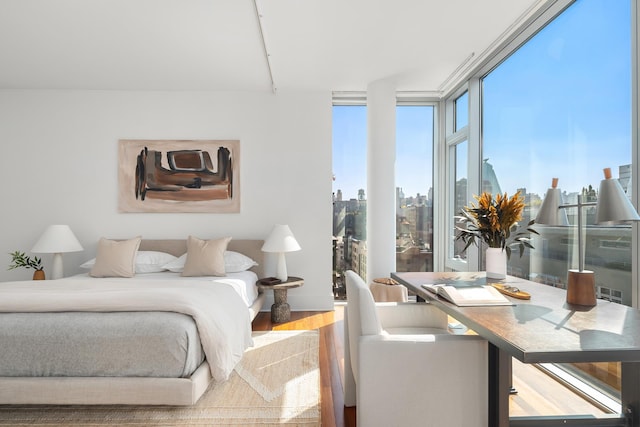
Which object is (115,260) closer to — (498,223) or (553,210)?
(498,223)

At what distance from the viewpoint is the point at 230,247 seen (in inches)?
166

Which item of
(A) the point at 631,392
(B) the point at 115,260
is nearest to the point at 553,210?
(A) the point at 631,392

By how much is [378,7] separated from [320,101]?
71.7 inches

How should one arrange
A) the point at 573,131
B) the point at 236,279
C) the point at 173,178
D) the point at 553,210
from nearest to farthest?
the point at 553,210 < the point at 573,131 < the point at 236,279 < the point at 173,178

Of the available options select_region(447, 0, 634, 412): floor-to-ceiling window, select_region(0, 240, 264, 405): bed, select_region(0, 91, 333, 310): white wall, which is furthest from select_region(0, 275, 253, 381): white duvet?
select_region(447, 0, 634, 412): floor-to-ceiling window

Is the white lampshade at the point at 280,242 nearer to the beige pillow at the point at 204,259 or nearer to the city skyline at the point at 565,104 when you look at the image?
the beige pillow at the point at 204,259

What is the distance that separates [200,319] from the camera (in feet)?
7.11

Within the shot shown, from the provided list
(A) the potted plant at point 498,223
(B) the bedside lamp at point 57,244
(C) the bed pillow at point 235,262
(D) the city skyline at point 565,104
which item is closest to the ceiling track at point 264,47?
(C) the bed pillow at point 235,262

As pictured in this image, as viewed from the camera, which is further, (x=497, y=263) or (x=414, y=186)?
(x=414, y=186)

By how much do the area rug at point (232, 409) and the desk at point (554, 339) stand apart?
3.50ft

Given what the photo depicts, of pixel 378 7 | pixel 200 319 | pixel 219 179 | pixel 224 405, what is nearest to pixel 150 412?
pixel 224 405

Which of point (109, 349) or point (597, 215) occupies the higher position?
point (597, 215)

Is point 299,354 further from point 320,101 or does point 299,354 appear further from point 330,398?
point 320,101

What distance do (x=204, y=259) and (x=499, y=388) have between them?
117 inches
